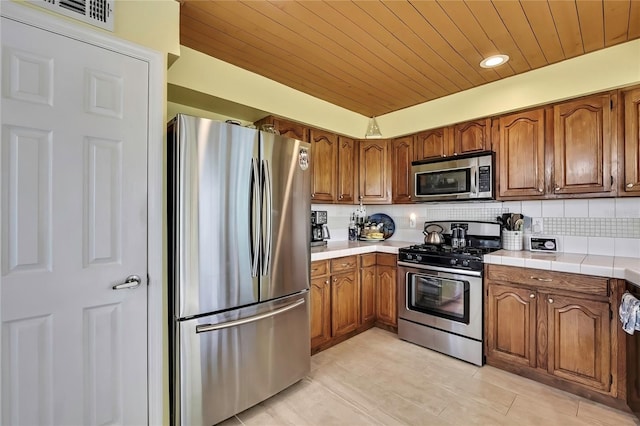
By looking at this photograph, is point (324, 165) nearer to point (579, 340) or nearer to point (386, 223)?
point (386, 223)

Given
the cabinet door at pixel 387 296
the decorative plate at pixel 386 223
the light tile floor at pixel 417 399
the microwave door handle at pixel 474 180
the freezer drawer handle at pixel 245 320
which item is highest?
the microwave door handle at pixel 474 180

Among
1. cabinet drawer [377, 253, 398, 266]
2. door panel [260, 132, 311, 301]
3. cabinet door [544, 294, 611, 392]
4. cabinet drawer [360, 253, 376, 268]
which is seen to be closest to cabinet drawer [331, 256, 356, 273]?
cabinet drawer [360, 253, 376, 268]

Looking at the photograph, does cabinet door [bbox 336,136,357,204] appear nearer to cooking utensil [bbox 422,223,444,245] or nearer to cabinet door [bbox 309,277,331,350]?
cooking utensil [bbox 422,223,444,245]

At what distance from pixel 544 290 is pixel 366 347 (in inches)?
62.0

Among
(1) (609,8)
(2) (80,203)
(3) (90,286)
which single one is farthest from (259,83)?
(1) (609,8)

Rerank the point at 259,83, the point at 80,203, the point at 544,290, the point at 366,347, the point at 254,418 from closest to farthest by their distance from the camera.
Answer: the point at 80,203
the point at 254,418
the point at 544,290
the point at 259,83
the point at 366,347

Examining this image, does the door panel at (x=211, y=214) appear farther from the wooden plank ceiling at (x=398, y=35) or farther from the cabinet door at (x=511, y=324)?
the cabinet door at (x=511, y=324)

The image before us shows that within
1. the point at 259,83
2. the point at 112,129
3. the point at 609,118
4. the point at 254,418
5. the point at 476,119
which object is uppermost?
the point at 259,83

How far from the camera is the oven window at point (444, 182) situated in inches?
114

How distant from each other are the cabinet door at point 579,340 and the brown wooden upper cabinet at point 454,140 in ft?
4.90

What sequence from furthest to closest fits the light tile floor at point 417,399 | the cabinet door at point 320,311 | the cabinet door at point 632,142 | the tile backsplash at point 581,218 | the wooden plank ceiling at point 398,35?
the cabinet door at point 320,311 → the tile backsplash at point 581,218 → the cabinet door at point 632,142 → the light tile floor at point 417,399 → the wooden plank ceiling at point 398,35

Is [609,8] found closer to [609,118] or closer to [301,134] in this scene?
[609,118]

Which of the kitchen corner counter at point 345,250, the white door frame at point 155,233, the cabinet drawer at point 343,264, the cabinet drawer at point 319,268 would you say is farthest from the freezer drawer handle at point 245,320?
the cabinet drawer at point 343,264

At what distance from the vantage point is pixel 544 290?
7.14 ft
